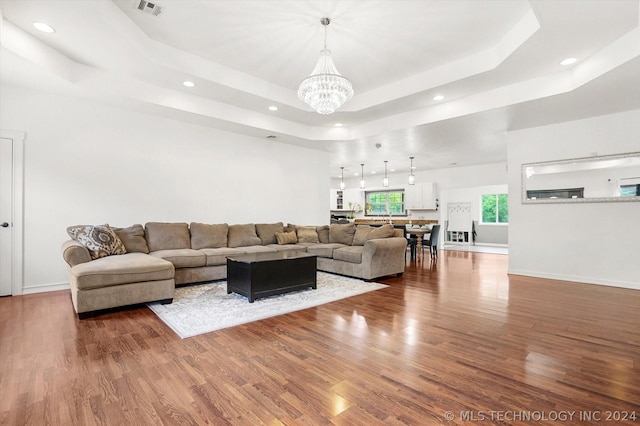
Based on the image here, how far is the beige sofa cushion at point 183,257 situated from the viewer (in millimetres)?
4355

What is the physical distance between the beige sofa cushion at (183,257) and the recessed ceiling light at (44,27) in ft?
9.19

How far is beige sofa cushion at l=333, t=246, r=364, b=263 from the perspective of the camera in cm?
506

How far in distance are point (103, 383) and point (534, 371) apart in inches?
114

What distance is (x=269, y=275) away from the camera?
3.96 meters

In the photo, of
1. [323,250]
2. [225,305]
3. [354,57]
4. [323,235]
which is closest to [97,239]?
[225,305]

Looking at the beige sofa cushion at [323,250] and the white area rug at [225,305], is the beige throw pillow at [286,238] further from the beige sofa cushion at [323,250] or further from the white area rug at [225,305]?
the white area rug at [225,305]

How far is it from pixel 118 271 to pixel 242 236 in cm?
252

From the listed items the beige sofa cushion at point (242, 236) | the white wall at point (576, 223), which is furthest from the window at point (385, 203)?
the beige sofa cushion at point (242, 236)

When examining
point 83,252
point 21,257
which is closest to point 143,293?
point 83,252

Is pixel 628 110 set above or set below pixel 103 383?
above

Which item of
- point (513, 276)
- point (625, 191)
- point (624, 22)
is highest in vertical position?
point (624, 22)

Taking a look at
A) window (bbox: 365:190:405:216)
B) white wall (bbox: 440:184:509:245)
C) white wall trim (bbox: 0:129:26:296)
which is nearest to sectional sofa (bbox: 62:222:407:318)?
white wall trim (bbox: 0:129:26:296)

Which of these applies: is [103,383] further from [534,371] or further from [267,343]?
[534,371]

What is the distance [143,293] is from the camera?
137 inches
